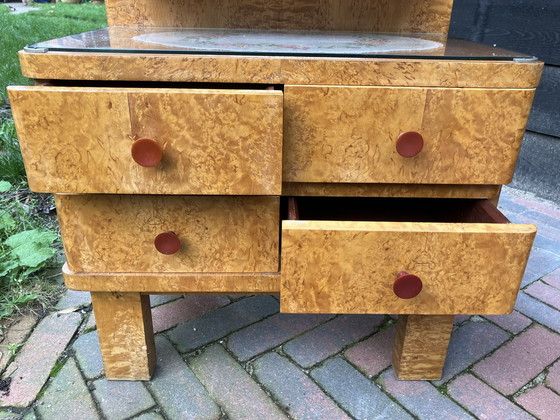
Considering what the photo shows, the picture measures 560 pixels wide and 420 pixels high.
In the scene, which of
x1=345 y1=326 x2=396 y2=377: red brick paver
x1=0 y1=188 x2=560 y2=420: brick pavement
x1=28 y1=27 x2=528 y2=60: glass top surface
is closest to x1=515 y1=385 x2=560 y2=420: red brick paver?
x1=0 y1=188 x2=560 y2=420: brick pavement

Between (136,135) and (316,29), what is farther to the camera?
(316,29)

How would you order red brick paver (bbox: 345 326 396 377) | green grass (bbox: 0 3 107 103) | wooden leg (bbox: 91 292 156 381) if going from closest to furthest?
1. wooden leg (bbox: 91 292 156 381)
2. red brick paver (bbox: 345 326 396 377)
3. green grass (bbox: 0 3 107 103)

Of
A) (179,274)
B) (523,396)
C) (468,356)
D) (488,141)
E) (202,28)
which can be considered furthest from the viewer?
(202,28)

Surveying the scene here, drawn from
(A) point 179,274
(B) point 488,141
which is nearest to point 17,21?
(A) point 179,274

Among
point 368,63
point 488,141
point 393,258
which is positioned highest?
point 368,63

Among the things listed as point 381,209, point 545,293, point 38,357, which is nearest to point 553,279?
point 545,293

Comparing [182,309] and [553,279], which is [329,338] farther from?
[553,279]

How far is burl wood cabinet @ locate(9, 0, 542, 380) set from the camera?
76 cm

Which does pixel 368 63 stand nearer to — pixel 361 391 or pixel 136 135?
pixel 136 135

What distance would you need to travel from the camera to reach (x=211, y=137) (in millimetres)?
764

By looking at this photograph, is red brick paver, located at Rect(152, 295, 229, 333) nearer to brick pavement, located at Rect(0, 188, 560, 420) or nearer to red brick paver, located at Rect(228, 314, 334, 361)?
brick pavement, located at Rect(0, 188, 560, 420)

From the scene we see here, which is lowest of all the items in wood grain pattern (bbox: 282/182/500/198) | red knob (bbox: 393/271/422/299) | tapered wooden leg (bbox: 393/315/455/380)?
tapered wooden leg (bbox: 393/315/455/380)

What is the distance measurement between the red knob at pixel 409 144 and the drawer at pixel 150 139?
0.74ft

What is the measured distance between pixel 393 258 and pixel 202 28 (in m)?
0.93
